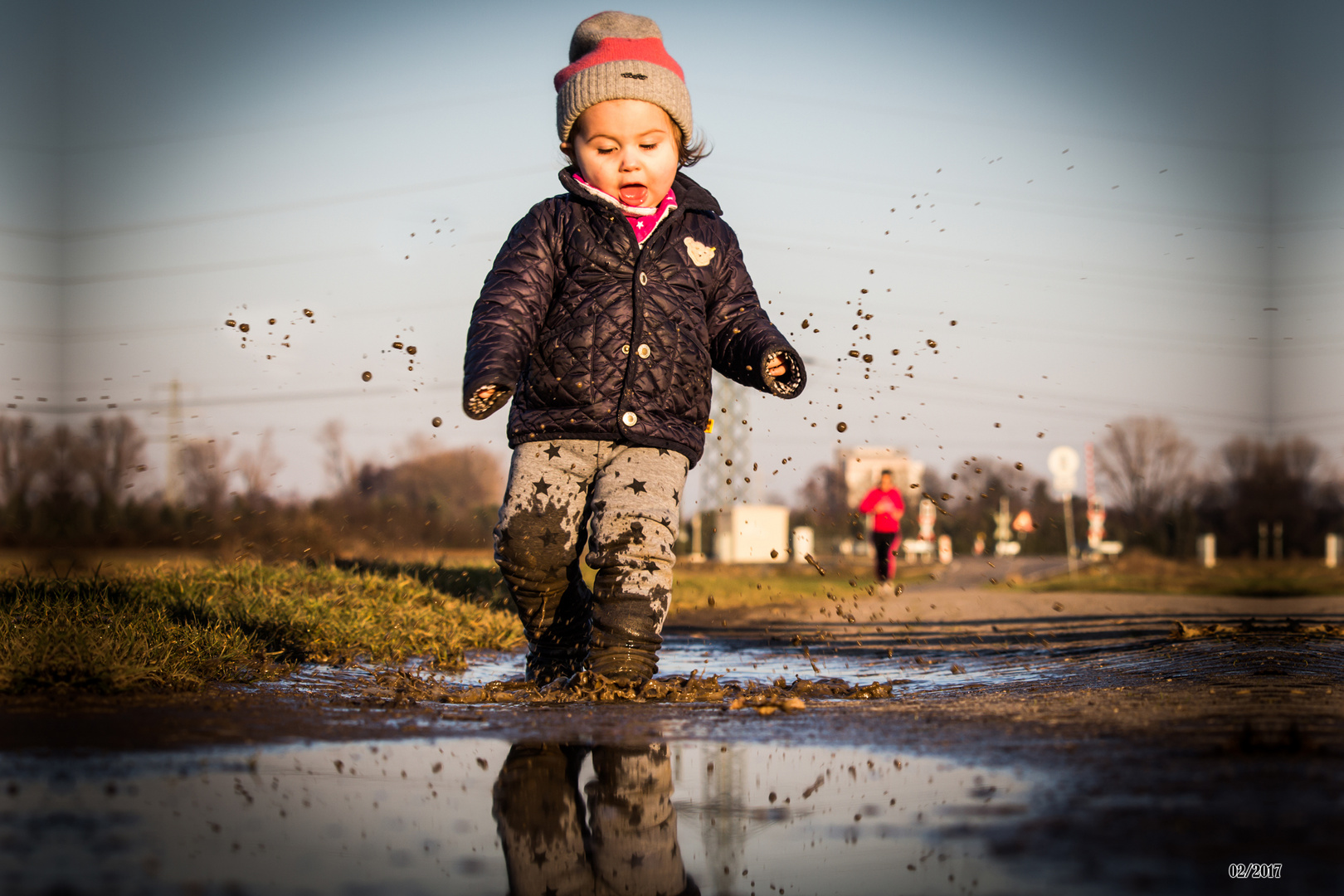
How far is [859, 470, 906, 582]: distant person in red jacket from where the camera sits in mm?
15195

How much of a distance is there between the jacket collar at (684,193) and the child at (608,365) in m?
0.01

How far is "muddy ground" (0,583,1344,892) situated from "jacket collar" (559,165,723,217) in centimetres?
193

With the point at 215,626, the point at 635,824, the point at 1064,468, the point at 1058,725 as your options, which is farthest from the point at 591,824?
the point at 1064,468

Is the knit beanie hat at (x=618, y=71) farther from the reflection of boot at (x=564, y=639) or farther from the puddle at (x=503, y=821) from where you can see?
the puddle at (x=503, y=821)

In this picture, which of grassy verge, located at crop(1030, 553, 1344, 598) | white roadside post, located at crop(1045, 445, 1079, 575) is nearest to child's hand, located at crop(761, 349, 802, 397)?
grassy verge, located at crop(1030, 553, 1344, 598)

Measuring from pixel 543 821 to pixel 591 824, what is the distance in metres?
0.08

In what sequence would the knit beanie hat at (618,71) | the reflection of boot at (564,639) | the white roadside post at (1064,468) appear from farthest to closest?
1. the white roadside post at (1064,468)
2. the knit beanie hat at (618,71)
3. the reflection of boot at (564,639)

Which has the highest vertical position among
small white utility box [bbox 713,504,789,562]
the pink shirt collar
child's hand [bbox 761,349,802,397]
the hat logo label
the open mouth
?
the open mouth

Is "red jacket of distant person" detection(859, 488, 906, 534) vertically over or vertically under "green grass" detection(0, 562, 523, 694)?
over

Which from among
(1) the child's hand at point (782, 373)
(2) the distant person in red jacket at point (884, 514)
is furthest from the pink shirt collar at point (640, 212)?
(2) the distant person in red jacket at point (884, 514)

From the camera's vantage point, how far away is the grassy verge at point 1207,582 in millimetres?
12414

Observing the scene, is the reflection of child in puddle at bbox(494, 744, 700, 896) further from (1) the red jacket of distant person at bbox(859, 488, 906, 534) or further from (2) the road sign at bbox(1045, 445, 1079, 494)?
(2) the road sign at bbox(1045, 445, 1079, 494)

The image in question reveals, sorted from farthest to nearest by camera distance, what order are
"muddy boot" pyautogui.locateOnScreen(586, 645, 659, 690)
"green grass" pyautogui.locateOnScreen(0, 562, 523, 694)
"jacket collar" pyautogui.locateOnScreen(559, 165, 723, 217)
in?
"jacket collar" pyautogui.locateOnScreen(559, 165, 723, 217), "muddy boot" pyautogui.locateOnScreen(586, 645, 659, 690), "green grass" pyautogui.locateOnScreen(0, 562, 523, 694)

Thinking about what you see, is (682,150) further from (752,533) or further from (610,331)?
(752,533)
